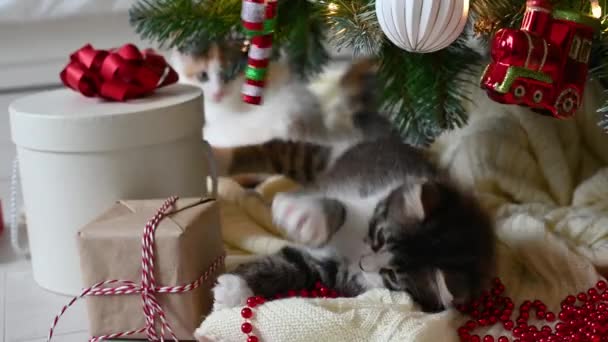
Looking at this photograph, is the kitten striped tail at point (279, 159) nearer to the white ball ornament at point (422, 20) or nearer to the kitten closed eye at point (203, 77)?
the kitten closed eye at point (203, 77)

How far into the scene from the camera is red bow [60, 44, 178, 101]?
807 mm

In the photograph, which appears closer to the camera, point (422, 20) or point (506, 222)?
point (422, 20)

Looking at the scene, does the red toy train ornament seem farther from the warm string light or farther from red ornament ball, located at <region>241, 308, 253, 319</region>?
red ornament ball, located at <region>241, 308, 253, 319</region>

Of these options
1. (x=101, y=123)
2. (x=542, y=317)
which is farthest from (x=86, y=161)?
(x=542, y=317)

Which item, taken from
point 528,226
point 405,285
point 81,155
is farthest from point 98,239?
point 528,226

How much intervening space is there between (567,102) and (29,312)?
582mm

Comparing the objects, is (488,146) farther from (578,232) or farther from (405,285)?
(405,285)

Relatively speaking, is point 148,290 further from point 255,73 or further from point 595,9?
point 595,9

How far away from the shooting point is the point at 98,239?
2.06ft

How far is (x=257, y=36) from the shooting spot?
69 centimetres

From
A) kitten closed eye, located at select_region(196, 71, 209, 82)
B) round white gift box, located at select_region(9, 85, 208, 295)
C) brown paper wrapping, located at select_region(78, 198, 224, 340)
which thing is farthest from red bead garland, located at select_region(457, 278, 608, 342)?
kitten closed eye, located at select_region(196, 71, 209, 82)

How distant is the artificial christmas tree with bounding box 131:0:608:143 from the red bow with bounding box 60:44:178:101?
6 centimetres

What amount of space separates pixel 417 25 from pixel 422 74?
7.5 inches

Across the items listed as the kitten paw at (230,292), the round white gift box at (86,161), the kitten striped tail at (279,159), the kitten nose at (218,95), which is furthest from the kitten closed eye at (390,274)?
the kitten nose at (218,95)
